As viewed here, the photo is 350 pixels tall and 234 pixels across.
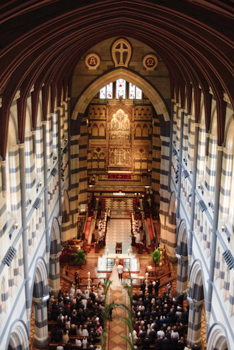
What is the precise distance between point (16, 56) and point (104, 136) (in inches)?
1253

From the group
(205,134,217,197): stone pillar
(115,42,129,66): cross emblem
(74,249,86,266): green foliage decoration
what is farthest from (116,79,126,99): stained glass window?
(205,134,217,197): stone pillar

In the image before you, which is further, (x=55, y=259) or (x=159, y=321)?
(x=55, y=259)

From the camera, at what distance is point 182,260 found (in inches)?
1148

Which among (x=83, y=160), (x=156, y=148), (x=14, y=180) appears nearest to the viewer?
(x=14, y=180)

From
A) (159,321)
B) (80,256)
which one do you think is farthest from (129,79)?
(159,321)

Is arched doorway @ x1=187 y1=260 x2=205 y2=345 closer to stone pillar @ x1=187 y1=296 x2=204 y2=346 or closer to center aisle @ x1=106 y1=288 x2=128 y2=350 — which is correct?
stone pillar @ x1=187 y1=296 x2=204 y2=346

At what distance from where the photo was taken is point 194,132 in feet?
79.4

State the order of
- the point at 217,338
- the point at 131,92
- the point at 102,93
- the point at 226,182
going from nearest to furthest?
the point at 226,182 → the point at 217,338 → the point at 102,93 → the point at 131,92

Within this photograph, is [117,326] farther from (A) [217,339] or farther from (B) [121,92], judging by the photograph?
(B) [121,92]

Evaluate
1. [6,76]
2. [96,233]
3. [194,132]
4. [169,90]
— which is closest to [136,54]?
[169,90]

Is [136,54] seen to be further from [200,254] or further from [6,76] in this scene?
[6,76]

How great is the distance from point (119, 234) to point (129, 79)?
39.4 ft

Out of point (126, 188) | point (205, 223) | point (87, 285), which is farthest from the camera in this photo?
point (126, 188)

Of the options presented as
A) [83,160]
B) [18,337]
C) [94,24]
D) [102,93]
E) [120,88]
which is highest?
[94,24]
